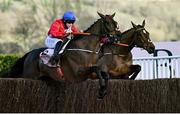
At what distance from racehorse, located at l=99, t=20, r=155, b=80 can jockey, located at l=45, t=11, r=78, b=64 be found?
4.91ft

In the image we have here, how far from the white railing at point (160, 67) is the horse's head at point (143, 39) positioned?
155cm

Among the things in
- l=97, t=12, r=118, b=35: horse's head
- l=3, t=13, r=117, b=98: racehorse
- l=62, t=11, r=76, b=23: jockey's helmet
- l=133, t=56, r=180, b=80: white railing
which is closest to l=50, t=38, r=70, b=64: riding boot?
l=3, t=13, r=117, b=98: racehorse

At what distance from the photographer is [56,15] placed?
30125mm

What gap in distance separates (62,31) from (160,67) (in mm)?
3963

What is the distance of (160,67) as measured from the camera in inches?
519

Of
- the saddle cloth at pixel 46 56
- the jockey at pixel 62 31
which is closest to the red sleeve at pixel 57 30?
the jockey at pixel 62 31

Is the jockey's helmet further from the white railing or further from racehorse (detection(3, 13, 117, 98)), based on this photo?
the white railing

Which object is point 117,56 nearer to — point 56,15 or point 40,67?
point 40,67

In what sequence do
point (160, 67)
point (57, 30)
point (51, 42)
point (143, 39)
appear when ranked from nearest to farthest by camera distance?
point (57, 30) < point (51, 42) < point (143, 39) < point (160, 67)

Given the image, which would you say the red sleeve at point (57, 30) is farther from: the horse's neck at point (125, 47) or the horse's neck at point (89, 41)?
the horse's neck at point (125, 47)

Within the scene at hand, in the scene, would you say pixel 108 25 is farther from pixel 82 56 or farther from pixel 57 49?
pixel 57 49

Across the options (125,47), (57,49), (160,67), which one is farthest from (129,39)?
(57,49)

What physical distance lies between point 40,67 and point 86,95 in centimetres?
177

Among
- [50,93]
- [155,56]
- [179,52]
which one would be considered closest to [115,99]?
[50,93]
